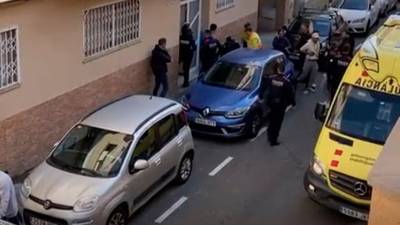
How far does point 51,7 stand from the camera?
12969 millimetres

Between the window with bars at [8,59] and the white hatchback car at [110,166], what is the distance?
1.59m

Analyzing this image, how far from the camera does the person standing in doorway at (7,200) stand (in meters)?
9.41

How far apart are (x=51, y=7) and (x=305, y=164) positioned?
5680 millimetres

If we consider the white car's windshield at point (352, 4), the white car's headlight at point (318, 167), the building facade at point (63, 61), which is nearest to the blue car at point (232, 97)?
the building facade at point (63, 61)

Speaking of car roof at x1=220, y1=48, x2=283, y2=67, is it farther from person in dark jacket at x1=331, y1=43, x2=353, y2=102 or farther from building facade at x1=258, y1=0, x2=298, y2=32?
building facade at x1=258, y1=0, x2=298, y2=32

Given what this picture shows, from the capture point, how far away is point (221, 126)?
14852 mm

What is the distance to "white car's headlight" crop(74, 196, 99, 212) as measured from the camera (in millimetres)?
10000

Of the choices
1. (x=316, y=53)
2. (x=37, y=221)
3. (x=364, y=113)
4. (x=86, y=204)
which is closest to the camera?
(x=86, y=204)

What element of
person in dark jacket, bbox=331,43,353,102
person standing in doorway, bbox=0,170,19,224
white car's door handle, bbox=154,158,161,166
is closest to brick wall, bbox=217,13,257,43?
person in dark jacket, bbox=331,43,353,102

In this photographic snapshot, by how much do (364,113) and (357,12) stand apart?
15.1 m

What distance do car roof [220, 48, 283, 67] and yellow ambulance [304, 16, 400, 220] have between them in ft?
14.1

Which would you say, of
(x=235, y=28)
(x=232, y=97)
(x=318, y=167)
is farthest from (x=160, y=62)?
(x=235, y=28)

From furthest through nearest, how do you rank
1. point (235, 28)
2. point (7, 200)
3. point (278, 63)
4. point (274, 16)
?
point (274, 16), point (235, 28), point (278, 63), point (7, 200)

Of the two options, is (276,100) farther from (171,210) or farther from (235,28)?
(235,28)
